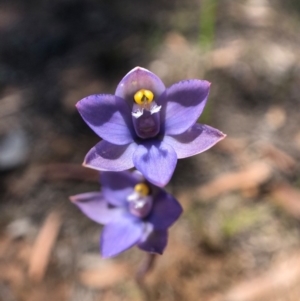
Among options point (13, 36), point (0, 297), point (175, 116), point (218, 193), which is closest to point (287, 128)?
point (218, 193)

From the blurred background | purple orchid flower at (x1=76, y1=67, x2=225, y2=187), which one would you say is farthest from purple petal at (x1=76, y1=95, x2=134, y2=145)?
the blurred background

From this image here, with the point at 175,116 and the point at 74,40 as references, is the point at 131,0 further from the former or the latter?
the point at 175,116

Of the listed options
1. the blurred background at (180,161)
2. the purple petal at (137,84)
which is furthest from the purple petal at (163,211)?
the blurred background at (180,161)

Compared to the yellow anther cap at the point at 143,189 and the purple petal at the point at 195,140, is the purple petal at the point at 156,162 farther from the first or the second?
the yellow anther cap at the point at 143,189

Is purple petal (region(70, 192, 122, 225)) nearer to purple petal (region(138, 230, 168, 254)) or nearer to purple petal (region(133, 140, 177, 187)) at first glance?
purple petal (region(138, 230, 168, 254))

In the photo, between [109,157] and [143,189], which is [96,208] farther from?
[109,157]

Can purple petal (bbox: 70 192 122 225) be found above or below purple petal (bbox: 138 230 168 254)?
below
